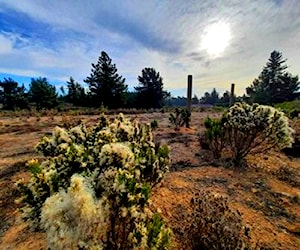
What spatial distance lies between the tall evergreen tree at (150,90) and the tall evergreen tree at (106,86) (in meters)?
3.33

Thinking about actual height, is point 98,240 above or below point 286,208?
above

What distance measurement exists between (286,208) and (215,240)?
2120mm

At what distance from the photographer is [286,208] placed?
4.22 metres

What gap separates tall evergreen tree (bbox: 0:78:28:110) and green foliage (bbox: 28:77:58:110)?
6.62 ft

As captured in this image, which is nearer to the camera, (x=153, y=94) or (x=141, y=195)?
(x=141, y=195)

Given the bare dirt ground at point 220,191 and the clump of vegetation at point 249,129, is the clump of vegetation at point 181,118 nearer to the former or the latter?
the bare dirt ground at point 220,191

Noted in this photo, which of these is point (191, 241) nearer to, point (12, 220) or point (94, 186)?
point (94, 186)

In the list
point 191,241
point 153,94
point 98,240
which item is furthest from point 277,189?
point 153,94

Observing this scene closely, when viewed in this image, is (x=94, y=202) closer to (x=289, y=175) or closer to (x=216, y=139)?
(x=216, y=139)

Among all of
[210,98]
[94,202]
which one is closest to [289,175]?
[94,202]

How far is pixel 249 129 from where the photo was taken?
595 cm

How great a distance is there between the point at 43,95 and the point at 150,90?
612 inches

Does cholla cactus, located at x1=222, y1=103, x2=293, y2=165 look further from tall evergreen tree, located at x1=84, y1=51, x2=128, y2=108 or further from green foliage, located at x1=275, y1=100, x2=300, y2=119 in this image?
tall evergreen tree, located at x1=84, y1=51, x2=128, y2=108

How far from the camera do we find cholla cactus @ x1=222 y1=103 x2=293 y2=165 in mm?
5859
